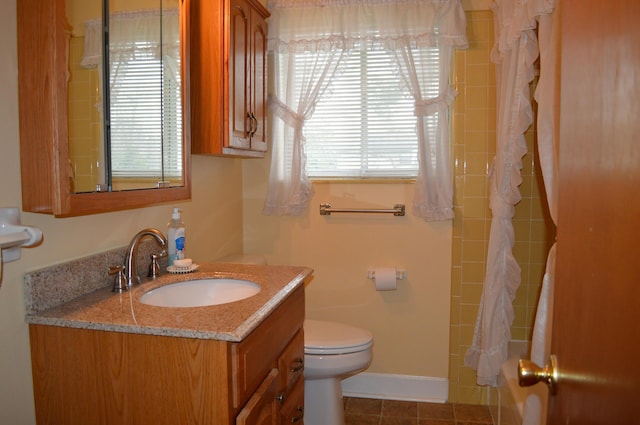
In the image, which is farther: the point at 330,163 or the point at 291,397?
the point at 330,163

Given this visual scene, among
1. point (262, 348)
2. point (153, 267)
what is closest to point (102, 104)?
point (153, 267)

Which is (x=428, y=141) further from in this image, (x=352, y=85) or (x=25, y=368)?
(x=25, y=368)

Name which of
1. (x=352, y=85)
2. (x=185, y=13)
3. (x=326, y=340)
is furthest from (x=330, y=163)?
(x=185, y=13)

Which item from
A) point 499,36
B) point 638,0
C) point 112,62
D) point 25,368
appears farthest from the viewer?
point 499,36

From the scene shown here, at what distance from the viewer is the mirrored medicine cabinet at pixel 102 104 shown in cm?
118

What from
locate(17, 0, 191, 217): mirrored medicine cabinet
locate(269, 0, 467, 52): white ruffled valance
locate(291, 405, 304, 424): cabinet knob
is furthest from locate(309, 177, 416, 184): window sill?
locate(291, 405, 304, 424): cabinet knob

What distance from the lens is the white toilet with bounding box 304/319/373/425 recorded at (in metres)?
2.15

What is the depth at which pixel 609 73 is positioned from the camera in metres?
0.59

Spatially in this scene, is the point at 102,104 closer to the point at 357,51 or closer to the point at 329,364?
the point at 329,364

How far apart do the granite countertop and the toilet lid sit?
671 millimetres

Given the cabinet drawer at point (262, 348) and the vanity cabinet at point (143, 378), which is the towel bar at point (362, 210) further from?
the vanity cabinet at point (143, 378)

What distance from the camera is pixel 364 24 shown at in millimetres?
2564

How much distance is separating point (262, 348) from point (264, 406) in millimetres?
174

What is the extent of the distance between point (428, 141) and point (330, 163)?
55 centimetres
